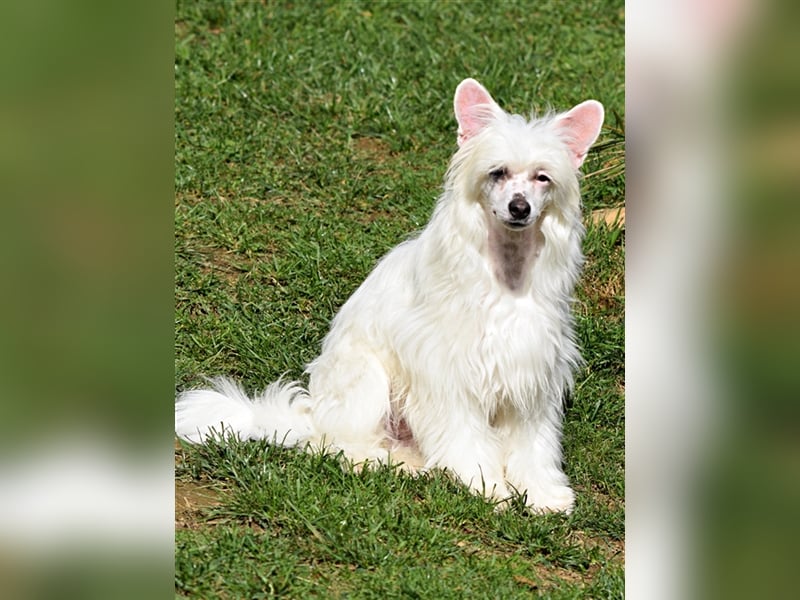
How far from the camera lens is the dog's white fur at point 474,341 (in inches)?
175

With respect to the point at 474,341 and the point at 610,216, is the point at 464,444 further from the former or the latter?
the point at 610,216

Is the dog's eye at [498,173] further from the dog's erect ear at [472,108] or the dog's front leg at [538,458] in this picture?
the dog's front leg at [538,458]

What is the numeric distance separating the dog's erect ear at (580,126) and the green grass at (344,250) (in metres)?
1.42

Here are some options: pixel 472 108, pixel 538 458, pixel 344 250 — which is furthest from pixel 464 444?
pixel 344 250

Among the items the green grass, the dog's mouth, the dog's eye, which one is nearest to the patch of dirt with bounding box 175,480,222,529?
the green grass

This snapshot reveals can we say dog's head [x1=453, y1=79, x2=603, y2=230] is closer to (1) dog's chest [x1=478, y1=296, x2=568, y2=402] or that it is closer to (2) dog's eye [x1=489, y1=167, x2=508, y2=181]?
(2) dog's eye [x1=489, y1=167, x2=508, y2=181]

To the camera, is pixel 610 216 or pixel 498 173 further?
pixel 610 216

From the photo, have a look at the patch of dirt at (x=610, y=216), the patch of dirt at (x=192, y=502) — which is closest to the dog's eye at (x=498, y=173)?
the patch of dirt at (x=192, y=502)

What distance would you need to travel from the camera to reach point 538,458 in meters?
4.73

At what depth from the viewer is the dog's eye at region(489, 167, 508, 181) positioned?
4.35 meters

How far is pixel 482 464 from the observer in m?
4.65

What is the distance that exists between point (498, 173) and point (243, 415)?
1.52 metres
